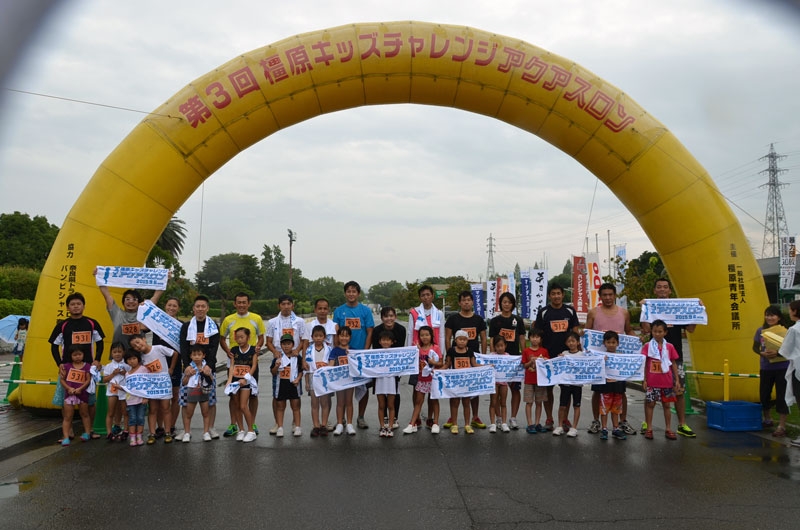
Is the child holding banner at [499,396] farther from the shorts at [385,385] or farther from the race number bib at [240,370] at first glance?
the race number bib at [240,370]

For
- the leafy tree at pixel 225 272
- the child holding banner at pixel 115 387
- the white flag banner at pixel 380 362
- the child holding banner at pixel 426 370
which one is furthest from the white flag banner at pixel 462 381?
the leafy tree at pixel 225 272

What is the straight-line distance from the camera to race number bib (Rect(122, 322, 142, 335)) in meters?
7.64

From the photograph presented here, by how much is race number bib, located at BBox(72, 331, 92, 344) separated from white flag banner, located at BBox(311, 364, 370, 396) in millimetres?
2999

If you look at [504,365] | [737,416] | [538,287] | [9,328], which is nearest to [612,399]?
[504,365]

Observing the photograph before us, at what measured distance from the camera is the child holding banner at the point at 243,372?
7.22m

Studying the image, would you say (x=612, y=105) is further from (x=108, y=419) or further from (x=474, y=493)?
(x=108, y=419)

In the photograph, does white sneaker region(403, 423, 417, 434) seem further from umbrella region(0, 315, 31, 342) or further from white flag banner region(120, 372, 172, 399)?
umbrella region(0, 315, 31, 342)

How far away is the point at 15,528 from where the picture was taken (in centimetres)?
444

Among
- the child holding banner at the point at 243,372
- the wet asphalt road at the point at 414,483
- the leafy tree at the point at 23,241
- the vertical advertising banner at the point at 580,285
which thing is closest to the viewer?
the wet asphalt road at the point at 414,483

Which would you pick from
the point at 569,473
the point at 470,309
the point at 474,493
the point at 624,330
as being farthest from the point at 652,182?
the point at 474,493

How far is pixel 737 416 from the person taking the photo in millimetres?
7781

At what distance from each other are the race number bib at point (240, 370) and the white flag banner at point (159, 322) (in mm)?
963

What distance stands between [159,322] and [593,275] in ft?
69.5

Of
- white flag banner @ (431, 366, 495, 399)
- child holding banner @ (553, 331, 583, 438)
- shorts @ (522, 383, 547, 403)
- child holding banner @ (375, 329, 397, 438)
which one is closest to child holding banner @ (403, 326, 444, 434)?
white flag banner @ (431, 366, 495, 399)
